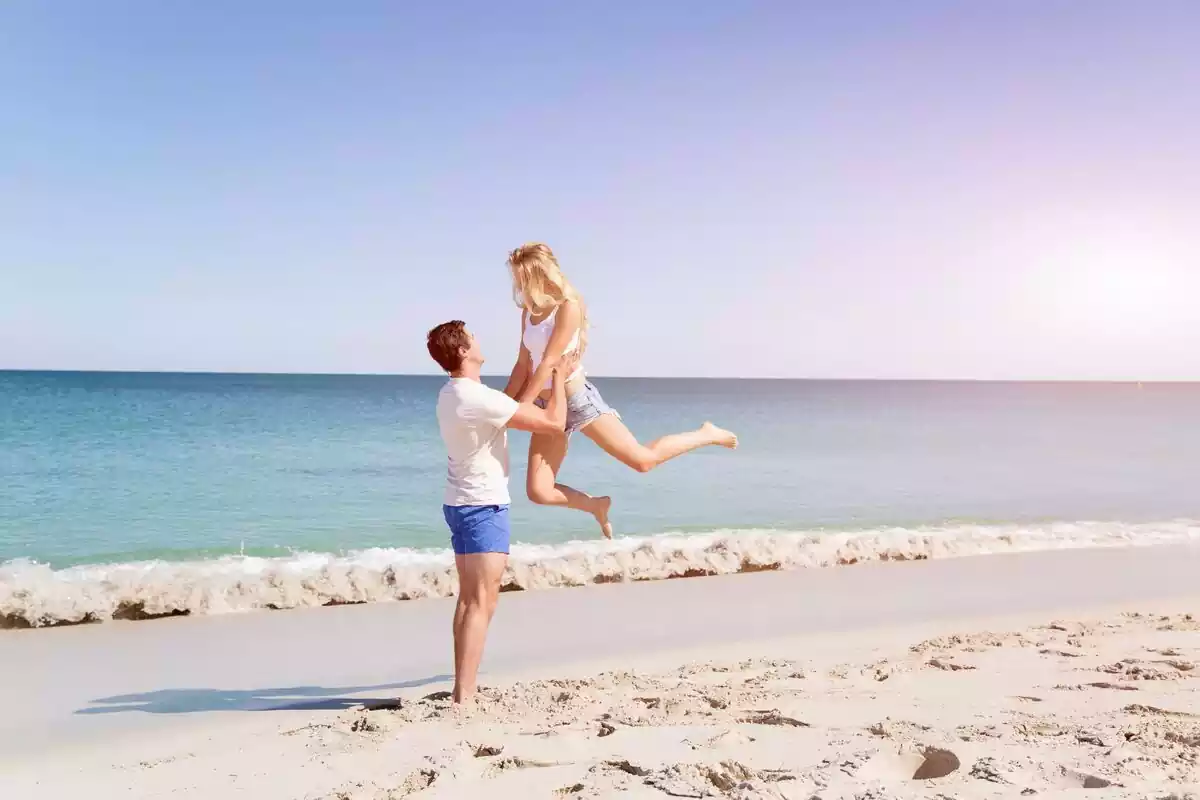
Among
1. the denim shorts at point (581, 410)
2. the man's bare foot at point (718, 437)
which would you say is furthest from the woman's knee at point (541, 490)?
the man's bare foot at point (718, 437)

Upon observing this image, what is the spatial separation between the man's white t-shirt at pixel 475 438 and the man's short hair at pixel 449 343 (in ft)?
0.30

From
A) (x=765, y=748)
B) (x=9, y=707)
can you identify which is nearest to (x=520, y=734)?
(x=765, y=748)

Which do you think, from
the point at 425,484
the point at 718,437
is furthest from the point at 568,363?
the point at 425,484

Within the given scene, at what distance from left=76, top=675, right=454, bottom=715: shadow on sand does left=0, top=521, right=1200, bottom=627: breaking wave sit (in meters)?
2.31

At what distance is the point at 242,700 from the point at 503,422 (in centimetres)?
240

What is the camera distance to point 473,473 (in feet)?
15.0

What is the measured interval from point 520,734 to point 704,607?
3.88 m

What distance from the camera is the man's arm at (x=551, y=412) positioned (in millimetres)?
4684

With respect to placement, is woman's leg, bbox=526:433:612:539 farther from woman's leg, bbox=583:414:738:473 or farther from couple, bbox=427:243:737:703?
woman's leg, bbox=583:414:738:473

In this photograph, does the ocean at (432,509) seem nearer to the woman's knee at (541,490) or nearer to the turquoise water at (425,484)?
the turquoise water at (425,484)

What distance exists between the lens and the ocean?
27.7 ft

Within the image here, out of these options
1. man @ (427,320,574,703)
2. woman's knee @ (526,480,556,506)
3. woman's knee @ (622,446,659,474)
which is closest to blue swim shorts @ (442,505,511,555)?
man @ (427,320,574,703)

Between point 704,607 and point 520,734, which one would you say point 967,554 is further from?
point 520,734

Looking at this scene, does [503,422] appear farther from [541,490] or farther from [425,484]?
[425,484]
